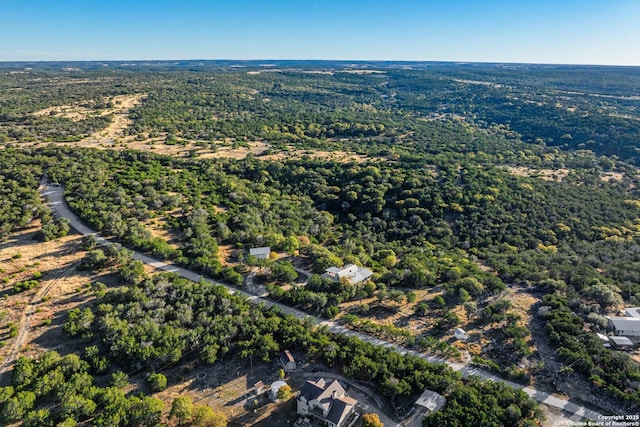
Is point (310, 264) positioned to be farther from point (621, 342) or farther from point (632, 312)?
point (632, 312)

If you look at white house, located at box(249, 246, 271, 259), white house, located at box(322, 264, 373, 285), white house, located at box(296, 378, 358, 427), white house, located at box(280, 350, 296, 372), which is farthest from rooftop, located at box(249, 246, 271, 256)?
white house, located at box(296, 378, 358, 427)

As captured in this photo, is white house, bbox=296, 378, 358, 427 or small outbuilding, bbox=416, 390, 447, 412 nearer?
white house, bbox=296, 378, 358, 427

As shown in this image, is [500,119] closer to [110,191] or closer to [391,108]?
[391,108]

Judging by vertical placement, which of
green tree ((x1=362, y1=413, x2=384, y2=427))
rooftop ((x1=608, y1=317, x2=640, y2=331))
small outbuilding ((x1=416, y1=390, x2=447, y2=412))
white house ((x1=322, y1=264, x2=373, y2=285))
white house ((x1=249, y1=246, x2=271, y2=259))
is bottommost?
small outbuilding ((x1=416, y1=390, x2=447, y2=412))

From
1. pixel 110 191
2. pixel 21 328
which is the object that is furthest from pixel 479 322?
pixel 110 191

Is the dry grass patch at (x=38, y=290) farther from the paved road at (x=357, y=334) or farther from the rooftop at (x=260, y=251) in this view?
the rooftop at (x=260, y=251)

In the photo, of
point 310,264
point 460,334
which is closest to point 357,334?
point 460,334

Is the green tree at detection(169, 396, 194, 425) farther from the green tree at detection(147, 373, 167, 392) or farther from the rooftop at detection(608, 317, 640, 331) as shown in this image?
the rooftop at detection(608, 317, 640, 331)
